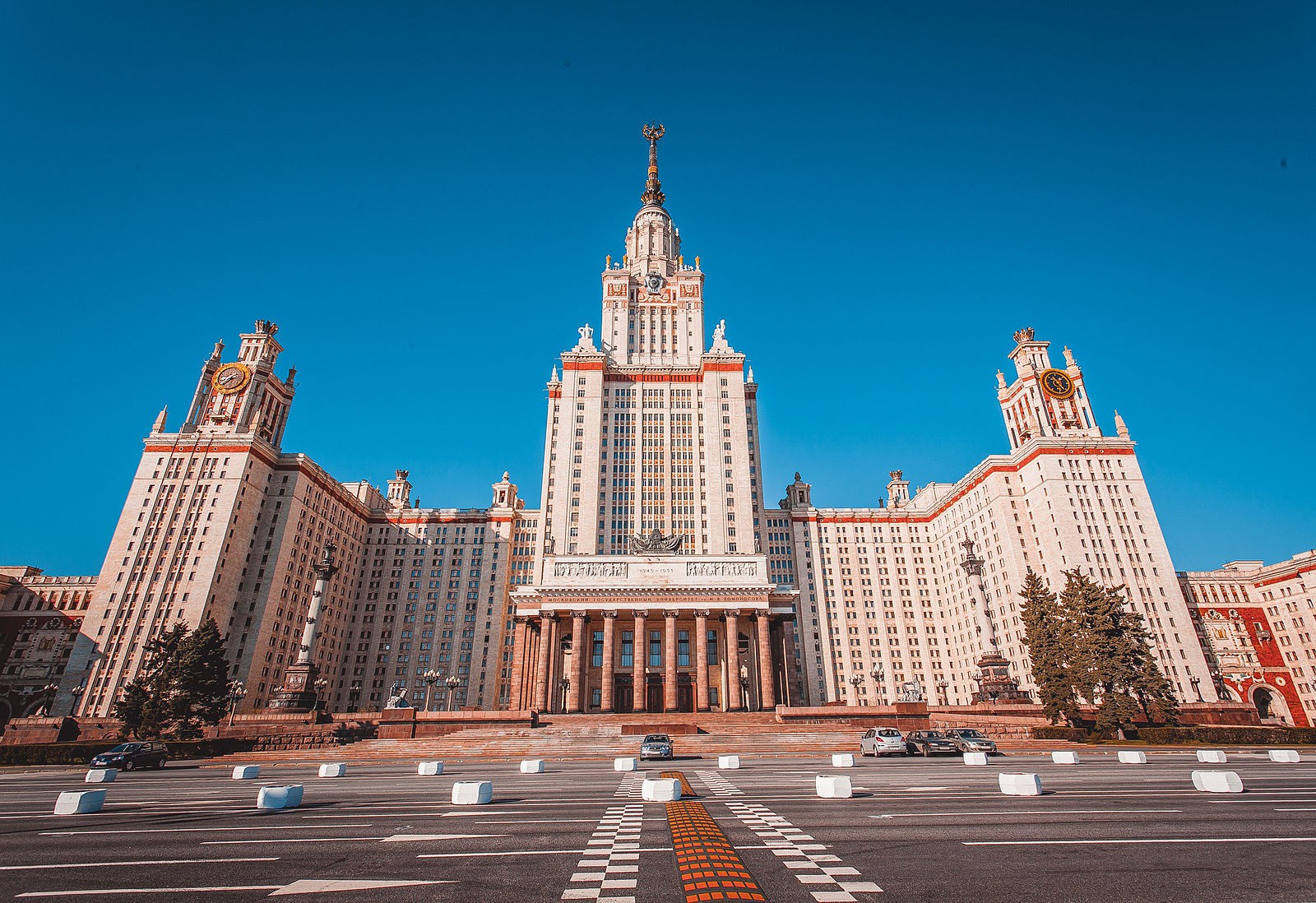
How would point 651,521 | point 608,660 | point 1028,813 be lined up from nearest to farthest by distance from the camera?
1. point 1028,813
2. point 608,660
3. point 651,521

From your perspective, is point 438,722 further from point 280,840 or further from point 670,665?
point 280,840

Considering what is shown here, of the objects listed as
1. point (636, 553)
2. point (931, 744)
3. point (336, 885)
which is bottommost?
point (336, 885)

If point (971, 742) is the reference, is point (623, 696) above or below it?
above

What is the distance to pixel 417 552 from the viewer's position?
371 feet

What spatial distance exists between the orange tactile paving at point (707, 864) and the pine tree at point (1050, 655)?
46.3 m

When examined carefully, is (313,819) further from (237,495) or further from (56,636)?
(56,636)

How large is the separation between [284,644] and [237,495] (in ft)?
67.4

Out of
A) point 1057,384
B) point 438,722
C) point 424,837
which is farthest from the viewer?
point 1057,384

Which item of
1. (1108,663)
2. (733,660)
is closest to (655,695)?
(733,660)

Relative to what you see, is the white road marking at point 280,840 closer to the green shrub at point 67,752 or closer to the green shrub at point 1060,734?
the green shrub at point 67,752

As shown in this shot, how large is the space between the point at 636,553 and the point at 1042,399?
67.9 meters

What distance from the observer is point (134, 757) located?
1375 inches

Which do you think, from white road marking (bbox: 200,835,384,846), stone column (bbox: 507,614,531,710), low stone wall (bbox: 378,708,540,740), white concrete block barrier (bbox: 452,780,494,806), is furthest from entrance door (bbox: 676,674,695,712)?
white road marking (bbox: 200,835,384,846)

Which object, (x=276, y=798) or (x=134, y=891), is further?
(x=276, y=798)
